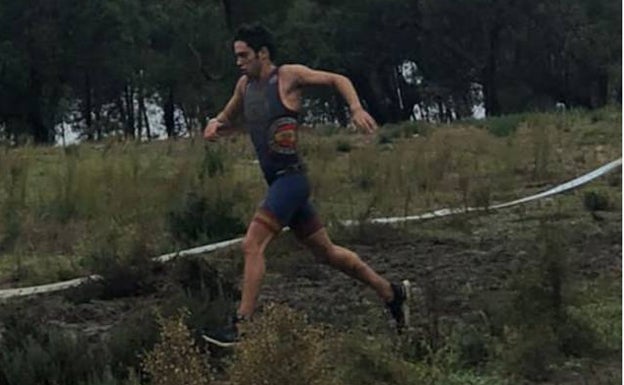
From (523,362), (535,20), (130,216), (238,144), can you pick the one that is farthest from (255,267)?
(535,20)

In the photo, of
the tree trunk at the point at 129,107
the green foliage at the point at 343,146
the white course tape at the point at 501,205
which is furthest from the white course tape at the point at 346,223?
the tree trunk at the point at 129,107

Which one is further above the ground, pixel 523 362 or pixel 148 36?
pixel 148 36

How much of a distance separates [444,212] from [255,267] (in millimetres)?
6558

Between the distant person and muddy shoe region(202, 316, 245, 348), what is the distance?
0.71 feet

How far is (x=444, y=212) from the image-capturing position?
14.2 metres

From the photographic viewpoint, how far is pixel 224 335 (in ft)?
23.9

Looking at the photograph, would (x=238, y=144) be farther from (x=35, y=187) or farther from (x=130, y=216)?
(x=130, y=216)

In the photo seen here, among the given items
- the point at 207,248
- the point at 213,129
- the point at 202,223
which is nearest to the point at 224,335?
the point at 213,129

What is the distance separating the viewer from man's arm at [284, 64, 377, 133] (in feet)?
24.6

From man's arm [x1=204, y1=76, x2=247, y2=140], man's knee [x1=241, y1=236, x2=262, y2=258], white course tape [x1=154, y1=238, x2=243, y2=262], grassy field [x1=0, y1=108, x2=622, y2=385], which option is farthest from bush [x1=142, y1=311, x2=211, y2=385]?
white course tape [x1=154, y1=238, x2=243, y2=262]

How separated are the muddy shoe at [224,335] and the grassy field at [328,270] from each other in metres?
0.06

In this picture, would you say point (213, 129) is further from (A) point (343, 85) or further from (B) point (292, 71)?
(A) point (343, 85)

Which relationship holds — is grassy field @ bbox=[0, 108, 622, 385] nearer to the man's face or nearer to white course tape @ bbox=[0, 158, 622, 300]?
white course tape @ bbox=[0, 158, 622, 300]

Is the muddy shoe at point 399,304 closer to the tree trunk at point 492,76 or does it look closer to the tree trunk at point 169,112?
the tree trunk at point 492,76
